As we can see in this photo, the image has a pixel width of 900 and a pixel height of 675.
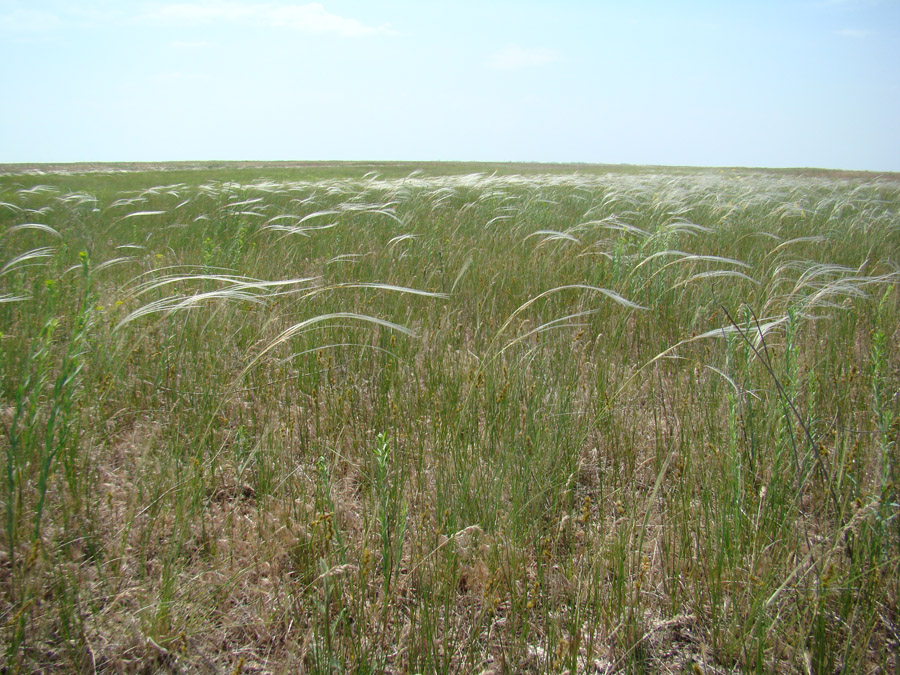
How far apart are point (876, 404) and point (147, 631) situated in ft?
5.23

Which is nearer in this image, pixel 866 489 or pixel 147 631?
pixel 147 631

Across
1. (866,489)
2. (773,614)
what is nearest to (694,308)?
(866,489)

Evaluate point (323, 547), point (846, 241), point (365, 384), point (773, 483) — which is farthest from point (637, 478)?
point (846, 241)

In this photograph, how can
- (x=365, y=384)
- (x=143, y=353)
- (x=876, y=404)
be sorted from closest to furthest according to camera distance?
(x=876, y=404) < (x=365, y=384) < (x=143, y=353)

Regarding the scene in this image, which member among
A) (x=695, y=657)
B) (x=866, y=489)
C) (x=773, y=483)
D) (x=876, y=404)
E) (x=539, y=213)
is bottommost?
(x=695, y=657)

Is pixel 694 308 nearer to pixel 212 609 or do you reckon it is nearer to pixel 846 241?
pixel 212 609

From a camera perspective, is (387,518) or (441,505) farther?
(441,505)

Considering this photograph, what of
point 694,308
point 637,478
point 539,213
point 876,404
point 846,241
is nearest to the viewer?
point 876,404

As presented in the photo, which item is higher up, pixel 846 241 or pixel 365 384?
pixel 846 241

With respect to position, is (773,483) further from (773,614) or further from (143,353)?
(143,353)

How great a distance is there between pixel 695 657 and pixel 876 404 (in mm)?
667

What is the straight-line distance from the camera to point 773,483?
120 centimetres

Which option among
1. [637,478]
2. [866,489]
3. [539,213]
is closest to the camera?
[866,489]

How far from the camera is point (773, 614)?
3.57ft
